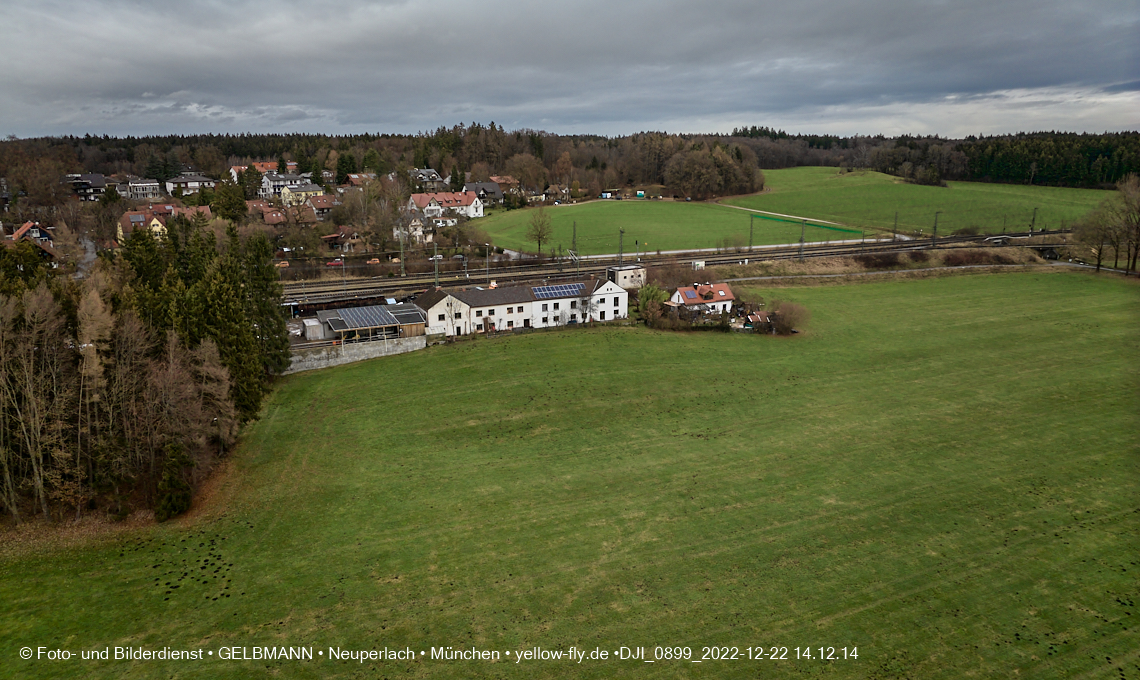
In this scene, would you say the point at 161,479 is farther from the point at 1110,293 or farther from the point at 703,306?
the point at 1110,293

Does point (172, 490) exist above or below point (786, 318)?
below

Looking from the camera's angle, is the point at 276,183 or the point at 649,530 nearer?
the point at 649,530

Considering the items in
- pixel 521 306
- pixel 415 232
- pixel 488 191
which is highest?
pixel 488 191

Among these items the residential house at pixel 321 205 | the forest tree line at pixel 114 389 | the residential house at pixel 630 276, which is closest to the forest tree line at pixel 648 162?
the residential house at pixel 321 205

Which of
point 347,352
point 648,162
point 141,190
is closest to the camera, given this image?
point 347,352

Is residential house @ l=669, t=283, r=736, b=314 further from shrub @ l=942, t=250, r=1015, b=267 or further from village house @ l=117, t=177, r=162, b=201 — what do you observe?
village house @ l=117, t=177, r=162, b=201

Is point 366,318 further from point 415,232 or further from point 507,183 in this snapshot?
point 507,183

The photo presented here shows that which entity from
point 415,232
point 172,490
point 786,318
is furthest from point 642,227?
point 172,490

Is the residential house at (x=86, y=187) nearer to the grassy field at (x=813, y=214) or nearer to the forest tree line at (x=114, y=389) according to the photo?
the grassy field at (x=813, y=214)

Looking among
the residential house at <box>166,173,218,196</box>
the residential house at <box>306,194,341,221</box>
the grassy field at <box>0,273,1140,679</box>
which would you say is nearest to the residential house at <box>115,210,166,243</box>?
the residential house at <box>306,194,341,221</box>
